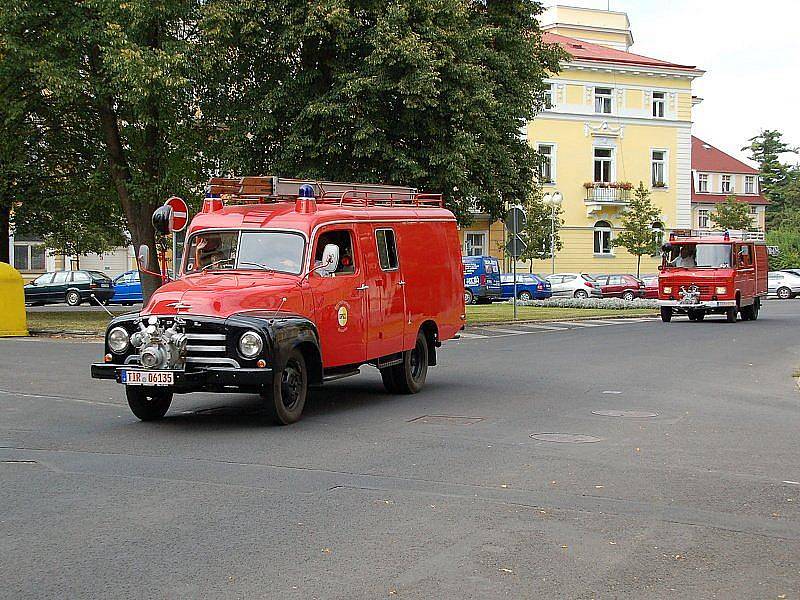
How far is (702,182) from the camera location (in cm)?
10069

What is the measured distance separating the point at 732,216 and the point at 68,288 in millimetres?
49919

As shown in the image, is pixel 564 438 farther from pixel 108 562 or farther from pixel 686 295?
pixel 686 295

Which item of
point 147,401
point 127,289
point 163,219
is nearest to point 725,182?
point 127,289

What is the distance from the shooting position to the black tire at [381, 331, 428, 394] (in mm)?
15945

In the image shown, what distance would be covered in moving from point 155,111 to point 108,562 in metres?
28.2

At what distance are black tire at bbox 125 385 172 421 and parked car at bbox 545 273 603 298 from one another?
4762cm

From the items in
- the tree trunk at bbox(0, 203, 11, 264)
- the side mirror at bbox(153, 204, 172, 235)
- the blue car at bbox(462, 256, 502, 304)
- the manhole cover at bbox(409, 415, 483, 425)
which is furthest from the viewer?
the blue car at bbox(462, 256, 502, 304)

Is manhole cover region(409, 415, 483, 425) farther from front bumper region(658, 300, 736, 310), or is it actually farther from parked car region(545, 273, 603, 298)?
parked car region(545, 273, 603, 298)

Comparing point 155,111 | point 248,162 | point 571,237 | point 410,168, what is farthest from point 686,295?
point 571,237

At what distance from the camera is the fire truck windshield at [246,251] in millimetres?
13672

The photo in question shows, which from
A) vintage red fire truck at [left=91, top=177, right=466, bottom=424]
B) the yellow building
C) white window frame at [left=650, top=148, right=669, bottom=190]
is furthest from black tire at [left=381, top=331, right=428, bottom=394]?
white window frame at [left=650, top=148, right=669, bottom=190]

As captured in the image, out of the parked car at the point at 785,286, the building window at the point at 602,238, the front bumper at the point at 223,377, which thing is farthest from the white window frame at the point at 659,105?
the front bumper at the point at 223,377

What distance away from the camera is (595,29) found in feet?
276

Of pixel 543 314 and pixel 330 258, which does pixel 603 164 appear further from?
pixel 330 258
